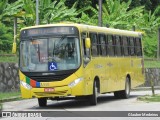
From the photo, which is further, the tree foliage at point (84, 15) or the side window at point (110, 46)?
the tree foliage at point (84, 15)

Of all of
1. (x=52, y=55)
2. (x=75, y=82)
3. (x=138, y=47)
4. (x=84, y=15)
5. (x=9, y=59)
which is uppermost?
(x=84, y=15)

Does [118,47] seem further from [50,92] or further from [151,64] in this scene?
[151,64]

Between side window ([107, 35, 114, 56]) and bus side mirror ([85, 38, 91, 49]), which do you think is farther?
side window ([107, 35, 114, 56])

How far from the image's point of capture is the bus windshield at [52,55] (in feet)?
69.5

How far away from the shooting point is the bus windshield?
21172mm

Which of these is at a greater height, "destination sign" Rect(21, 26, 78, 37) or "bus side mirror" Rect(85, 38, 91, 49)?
"destination sign" Rect(21, 26, 78, 37)

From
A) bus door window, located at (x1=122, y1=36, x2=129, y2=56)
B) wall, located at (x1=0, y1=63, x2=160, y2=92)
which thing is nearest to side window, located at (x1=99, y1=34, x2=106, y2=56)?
bus door window, located at (x1=122, y1=36, x2=129, y2=56)

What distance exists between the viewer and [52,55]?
21.2 meters

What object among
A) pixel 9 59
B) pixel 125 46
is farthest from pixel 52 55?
pixel 9 59

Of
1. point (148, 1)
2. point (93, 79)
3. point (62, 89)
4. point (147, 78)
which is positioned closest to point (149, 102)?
point (93, 79)

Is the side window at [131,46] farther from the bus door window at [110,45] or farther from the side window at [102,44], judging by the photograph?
the side window at [102,44]

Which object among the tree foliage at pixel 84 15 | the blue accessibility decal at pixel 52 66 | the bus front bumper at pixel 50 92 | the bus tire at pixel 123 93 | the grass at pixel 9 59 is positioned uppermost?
the tree foliage at pixel 84 15

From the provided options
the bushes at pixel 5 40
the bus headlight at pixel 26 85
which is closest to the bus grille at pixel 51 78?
the bus headlight at pixel 26 85

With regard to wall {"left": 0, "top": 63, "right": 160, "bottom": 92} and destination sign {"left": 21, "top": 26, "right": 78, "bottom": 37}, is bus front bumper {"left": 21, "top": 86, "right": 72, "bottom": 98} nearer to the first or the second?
destination sign {"left": 21, "top": 26, "right": 78, "bottom": 37}
